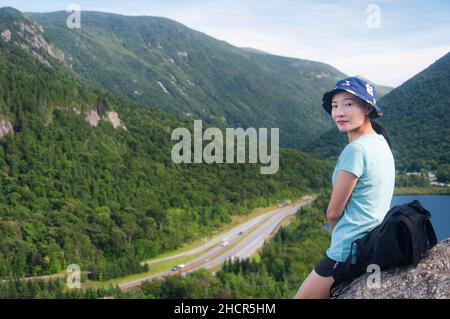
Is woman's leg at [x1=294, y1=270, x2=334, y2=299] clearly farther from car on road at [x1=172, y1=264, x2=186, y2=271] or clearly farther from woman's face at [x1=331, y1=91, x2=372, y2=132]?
car on road at [x1=172, y1=264, x2=186, y2=271]

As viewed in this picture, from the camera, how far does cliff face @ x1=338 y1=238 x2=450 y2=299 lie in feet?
18.6

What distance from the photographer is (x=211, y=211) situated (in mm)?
92938

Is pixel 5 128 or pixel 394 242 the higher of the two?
pixel 5 128

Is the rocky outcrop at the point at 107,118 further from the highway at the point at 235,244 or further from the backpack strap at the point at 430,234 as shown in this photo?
the backpack strap at the point at 430,234

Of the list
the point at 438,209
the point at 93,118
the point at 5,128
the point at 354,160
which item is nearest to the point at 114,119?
the point at 93,118

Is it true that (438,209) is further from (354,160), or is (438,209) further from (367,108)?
(354,160)

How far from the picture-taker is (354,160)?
5180mm

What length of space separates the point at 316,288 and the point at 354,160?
5.07 ft

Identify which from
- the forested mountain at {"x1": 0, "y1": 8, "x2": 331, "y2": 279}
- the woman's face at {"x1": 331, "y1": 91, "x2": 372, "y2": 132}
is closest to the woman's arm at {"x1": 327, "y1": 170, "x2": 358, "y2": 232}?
the woman's face at {"x1": 331, "y1": 91, "x2": 372, "y2": 132}

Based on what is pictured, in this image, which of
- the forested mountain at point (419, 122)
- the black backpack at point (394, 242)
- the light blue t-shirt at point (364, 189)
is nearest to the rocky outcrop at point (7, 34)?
the forested mountain at point (419, 122)

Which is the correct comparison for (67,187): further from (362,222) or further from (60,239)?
(362,222)

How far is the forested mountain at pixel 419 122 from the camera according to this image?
416ft

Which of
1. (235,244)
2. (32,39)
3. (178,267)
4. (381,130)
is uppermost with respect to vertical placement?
(32,39)

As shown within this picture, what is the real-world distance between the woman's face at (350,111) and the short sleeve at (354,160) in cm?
48
